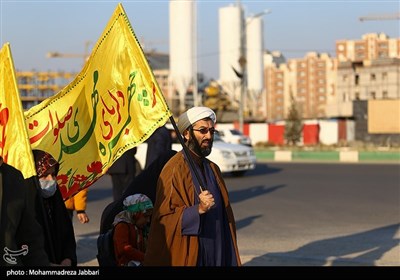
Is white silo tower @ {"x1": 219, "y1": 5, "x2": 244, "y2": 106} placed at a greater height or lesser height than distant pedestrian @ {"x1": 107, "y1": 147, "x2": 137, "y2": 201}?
greater

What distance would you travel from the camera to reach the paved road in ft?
31.2

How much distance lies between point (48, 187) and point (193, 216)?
4.04ft

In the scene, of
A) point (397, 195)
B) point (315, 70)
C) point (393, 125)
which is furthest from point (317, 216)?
point (315, 70)

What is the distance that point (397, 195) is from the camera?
17766mm

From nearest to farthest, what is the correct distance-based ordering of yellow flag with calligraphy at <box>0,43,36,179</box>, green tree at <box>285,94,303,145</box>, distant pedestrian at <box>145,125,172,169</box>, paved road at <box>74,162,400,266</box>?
yellow flag with calligraphy at <box>0,43,36,179</box> → paved road at <box>74,162,400,266</box> → distant pedestrian at <box>145,125,172,169</box> → green tree at <box>285,94,303,145</box>

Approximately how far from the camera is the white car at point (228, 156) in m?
22.9

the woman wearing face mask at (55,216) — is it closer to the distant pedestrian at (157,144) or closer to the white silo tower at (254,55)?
the distant pedestrian at (157,144)

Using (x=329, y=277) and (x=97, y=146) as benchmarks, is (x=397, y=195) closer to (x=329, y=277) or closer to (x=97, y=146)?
(x=97, y=146)

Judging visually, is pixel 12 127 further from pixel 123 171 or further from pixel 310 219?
pixel 310 219

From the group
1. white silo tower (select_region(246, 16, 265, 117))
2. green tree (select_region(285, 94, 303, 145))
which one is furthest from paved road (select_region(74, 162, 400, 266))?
white silo tower (select_region(246, 16, 265, 117))

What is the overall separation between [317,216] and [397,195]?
14.8 feet

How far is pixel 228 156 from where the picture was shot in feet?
76.3

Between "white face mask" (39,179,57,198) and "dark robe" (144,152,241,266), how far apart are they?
0.91 metres

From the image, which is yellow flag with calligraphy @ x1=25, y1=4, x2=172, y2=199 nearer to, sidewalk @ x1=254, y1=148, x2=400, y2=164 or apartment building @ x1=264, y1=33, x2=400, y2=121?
sidewalk @ x1=254, y1=148, x2=400, y2=164
